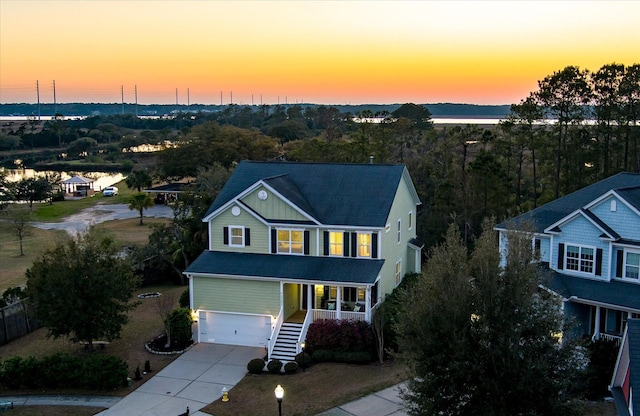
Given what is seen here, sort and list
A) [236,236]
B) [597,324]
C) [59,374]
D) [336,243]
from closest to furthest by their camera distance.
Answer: [59,374], [597,324], [336,243], [236,236]

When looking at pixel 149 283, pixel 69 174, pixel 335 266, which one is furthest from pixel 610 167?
pixel 69 174

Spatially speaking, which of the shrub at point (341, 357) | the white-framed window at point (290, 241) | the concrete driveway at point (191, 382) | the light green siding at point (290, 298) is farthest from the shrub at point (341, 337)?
the white-framed window at point (290, 241)

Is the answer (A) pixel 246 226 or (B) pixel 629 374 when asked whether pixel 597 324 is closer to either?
(B) pixel 629 374

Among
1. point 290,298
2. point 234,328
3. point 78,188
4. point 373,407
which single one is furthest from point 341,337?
point 78,188

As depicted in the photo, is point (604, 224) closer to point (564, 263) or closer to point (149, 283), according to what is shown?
point (564, 263)

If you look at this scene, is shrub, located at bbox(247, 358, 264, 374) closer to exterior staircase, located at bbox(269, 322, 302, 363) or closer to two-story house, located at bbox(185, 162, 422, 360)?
exterior staircase, located at bbox(269, 322, 302, 363)

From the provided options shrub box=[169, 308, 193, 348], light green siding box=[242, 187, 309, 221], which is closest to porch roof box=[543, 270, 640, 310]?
light green siding box=[242, 187, 309, 221]
